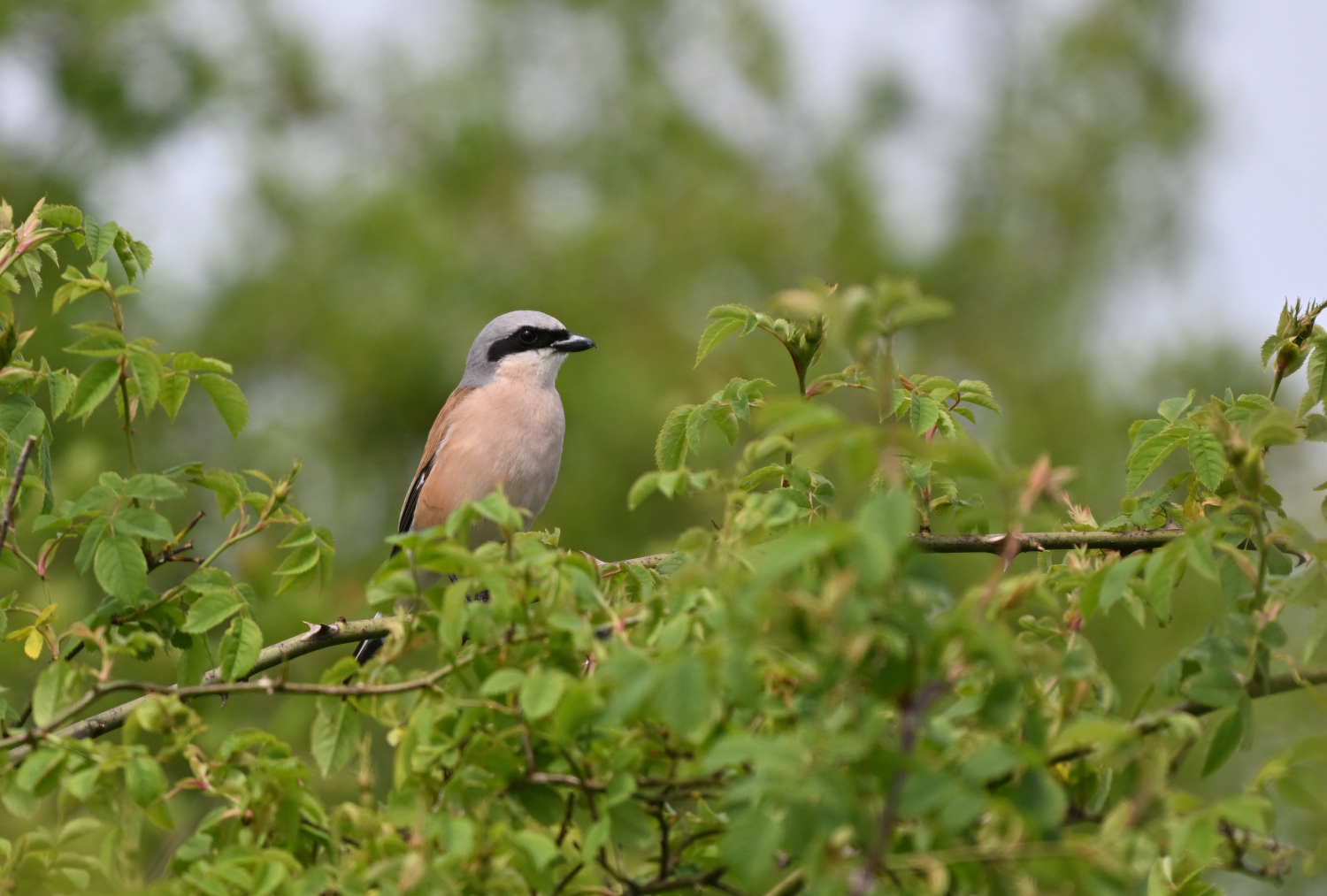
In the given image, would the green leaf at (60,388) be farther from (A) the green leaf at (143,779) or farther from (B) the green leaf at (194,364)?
(A) the green leaf at (143,779)

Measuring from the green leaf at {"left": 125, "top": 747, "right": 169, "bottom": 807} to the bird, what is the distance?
10.0ft

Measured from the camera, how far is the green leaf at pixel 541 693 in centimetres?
161

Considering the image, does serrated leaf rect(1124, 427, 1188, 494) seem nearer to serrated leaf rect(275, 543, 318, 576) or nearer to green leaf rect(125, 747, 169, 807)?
serrated leaf rect(275, 543, 318, 576)

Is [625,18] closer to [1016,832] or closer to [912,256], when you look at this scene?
[912,256]

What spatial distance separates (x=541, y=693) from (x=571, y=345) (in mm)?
4026

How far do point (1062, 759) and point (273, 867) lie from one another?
1148 mm

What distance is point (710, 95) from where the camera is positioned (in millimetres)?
22562

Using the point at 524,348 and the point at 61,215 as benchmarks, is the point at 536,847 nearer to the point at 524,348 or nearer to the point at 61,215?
the point at 61,215

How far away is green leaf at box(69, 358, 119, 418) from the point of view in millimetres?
2348

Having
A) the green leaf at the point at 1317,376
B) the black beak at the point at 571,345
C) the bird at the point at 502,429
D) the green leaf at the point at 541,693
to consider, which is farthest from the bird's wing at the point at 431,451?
the green leaf at the point at 541,693

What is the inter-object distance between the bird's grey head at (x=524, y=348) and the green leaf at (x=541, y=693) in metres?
3.94

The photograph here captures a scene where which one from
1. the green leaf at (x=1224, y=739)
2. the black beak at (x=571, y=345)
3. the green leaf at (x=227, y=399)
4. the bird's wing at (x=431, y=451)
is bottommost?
the bird's wing at (x=431, y=451)

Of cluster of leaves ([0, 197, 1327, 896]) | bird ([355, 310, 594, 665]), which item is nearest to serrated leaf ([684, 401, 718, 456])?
cluster of leaves ([0, 197, 1327, 896])

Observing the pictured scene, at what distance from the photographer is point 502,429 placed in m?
5.32
